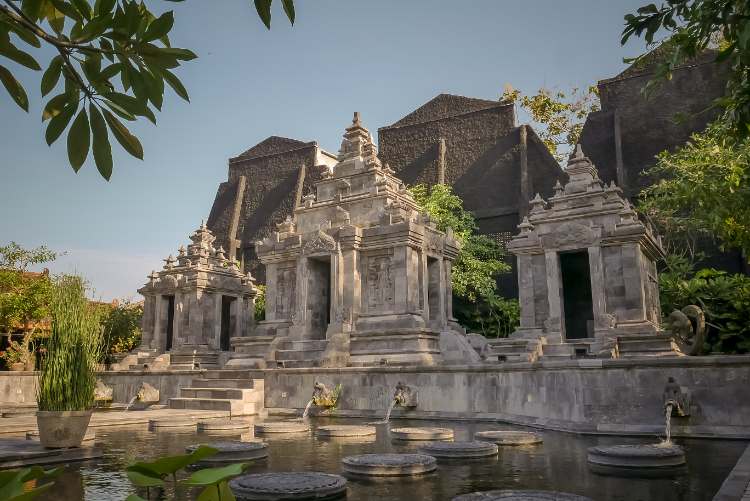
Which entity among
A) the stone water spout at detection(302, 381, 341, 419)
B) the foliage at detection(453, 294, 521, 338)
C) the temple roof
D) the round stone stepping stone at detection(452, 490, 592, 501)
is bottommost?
the round stone stepping stone at detection(452, 490, 592, 501)

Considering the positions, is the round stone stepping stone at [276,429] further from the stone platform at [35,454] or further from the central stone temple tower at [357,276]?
the central stone temple tower at [357,276]

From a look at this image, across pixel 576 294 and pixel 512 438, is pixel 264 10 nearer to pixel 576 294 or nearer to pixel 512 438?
pixel 512 438

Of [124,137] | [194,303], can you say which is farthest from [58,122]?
[194,303]

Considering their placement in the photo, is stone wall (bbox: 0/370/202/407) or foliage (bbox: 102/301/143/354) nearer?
stone wall (bbox: 0/370/202/407)

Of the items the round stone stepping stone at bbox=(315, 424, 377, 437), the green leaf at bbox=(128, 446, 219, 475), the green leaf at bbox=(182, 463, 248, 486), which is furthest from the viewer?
the round stone stepping stone at bbox=(315, 424, 377, 437)

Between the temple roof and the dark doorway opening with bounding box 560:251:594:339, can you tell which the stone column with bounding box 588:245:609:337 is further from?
the temple roof

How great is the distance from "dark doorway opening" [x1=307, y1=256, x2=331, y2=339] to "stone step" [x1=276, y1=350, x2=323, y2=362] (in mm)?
1317

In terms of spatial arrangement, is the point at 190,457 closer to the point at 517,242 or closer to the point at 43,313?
the point at 517,242

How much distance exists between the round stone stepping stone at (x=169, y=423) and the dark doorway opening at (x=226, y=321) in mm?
18488

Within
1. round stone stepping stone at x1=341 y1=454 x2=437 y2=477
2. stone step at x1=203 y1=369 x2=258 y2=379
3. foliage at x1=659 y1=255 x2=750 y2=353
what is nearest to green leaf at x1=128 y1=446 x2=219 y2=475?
round stone stepping stone at x1=341 y1=454 x2=437 y2=477

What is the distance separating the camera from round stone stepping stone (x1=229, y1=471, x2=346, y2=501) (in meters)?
5.63

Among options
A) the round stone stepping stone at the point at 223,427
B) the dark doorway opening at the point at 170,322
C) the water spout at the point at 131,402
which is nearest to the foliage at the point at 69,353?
the round stone stepping stone at the point at 223,427

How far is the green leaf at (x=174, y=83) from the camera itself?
2395mm

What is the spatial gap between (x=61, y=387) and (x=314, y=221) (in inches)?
610
